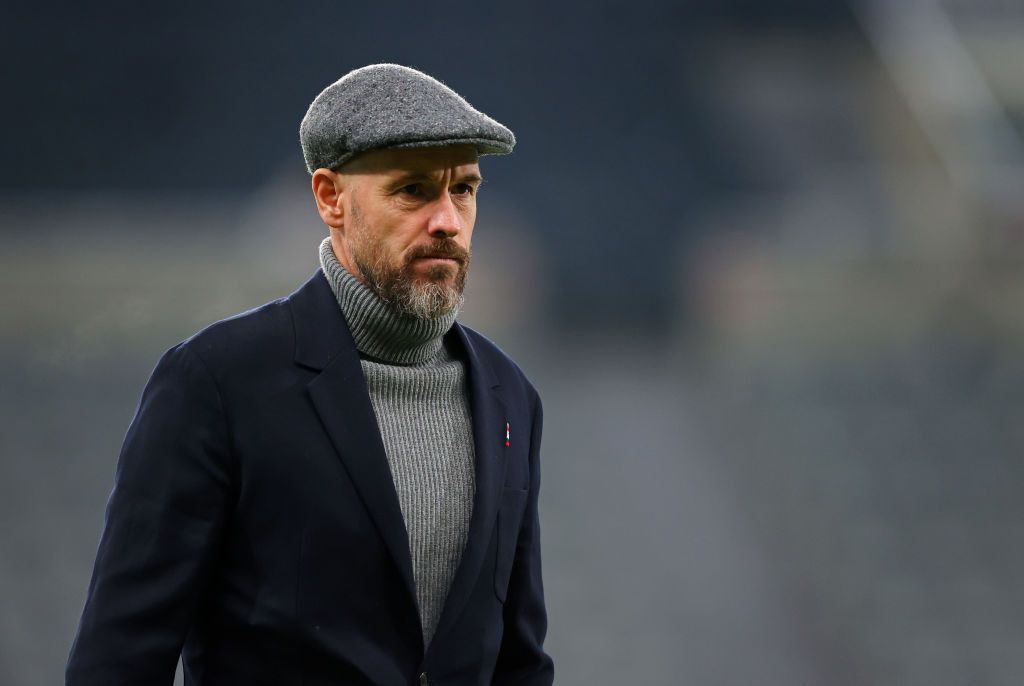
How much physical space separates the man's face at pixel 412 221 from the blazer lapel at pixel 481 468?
127mm

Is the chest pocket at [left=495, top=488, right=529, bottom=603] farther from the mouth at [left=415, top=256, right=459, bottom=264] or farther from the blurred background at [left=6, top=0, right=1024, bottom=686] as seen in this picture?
the blurred background at [left=6, top=0, right=1024, bottom=686]

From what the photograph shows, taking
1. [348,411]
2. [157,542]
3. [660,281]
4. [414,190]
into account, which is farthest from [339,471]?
[660,281]

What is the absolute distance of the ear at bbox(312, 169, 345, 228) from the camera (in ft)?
4.39

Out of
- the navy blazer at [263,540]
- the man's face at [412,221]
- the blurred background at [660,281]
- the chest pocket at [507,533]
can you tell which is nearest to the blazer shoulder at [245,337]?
the navy blazer at [263,540]

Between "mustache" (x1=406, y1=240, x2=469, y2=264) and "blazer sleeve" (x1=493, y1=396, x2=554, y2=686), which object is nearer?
"mustache" (x1=406, y1=240, x2=469, y2=264)

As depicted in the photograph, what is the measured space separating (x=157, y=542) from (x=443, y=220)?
1.28 feet

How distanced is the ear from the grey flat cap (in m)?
0.01

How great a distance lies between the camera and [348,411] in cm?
129

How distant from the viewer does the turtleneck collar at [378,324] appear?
1330 millimetres

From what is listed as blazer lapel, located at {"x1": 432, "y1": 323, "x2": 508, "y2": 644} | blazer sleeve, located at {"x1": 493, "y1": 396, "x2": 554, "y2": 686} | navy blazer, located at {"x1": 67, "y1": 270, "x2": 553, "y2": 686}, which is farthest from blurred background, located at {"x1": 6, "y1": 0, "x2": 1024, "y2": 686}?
navy blazer, located at {"x1": 67, "y1": 270, "x2": 553, "y2": 686}

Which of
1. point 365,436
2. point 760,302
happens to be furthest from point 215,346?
point 760,302

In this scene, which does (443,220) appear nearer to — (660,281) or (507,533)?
(507,533)

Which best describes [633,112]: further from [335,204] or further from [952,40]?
[335,204]

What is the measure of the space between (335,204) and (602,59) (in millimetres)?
7189
